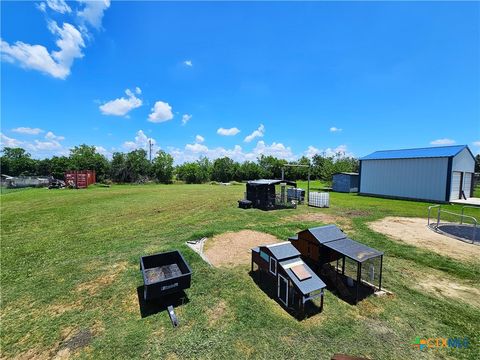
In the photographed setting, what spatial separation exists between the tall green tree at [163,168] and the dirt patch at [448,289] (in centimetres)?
4141

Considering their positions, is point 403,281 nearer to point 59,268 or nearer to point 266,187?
point 59,268

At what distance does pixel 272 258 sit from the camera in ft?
13.8

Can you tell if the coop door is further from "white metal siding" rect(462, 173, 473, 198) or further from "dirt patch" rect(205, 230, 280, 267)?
"white metal siding" rect(462, 173, 473, 198)

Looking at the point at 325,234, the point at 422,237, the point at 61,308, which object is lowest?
the point at 61,308

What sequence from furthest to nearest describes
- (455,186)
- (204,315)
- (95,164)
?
(95,164)
(455,186)
(204,315)

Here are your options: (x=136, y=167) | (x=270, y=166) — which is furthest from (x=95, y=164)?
(x=270, y=166)

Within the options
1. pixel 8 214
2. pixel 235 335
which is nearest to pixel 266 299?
pixel 235 335

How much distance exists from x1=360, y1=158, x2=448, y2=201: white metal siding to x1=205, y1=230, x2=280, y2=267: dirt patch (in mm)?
17333

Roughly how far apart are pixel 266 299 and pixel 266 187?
984 cm

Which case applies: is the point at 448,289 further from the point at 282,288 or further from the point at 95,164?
the point at 95,164

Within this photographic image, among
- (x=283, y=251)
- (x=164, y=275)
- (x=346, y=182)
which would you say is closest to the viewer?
(x=283, y=251)

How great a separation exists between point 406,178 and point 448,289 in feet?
58.4

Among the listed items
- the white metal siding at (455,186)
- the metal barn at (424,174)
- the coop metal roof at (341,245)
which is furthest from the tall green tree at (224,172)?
the coop metal roof at (341,245)

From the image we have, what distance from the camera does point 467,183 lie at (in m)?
18.8
